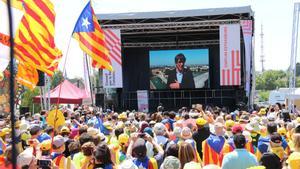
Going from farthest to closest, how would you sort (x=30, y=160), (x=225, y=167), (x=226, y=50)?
1. (x=226, y=50)
2. (x=225, y=167)
3. (x=30, y=160)

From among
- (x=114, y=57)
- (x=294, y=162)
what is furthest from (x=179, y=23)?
(x=294, y=162)

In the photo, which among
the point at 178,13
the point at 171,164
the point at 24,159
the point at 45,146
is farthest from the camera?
the point at 178,13

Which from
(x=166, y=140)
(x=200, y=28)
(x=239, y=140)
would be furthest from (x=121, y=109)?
(x=239, y=140)

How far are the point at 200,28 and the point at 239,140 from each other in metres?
19.0

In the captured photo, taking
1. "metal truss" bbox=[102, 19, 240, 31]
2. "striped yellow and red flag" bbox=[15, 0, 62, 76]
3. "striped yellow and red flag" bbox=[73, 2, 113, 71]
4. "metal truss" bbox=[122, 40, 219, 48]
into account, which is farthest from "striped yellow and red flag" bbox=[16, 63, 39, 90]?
"metal truss" bbox=[122, 40, 219, 48]

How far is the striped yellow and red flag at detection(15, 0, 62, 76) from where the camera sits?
5340 millimetres

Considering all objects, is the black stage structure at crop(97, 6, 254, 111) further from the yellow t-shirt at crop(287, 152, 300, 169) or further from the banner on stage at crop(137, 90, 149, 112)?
the yellow t-shirt at crop(287, 152, 300, 169)

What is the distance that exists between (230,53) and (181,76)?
4375mm

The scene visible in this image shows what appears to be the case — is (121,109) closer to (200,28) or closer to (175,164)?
(200,28)

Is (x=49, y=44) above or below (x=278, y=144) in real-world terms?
above

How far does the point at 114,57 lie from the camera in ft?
68.5

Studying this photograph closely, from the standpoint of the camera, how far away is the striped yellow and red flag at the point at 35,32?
5.34 meters

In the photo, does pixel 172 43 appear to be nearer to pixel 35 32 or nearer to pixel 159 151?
pixel 35 32

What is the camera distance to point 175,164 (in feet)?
12.8
